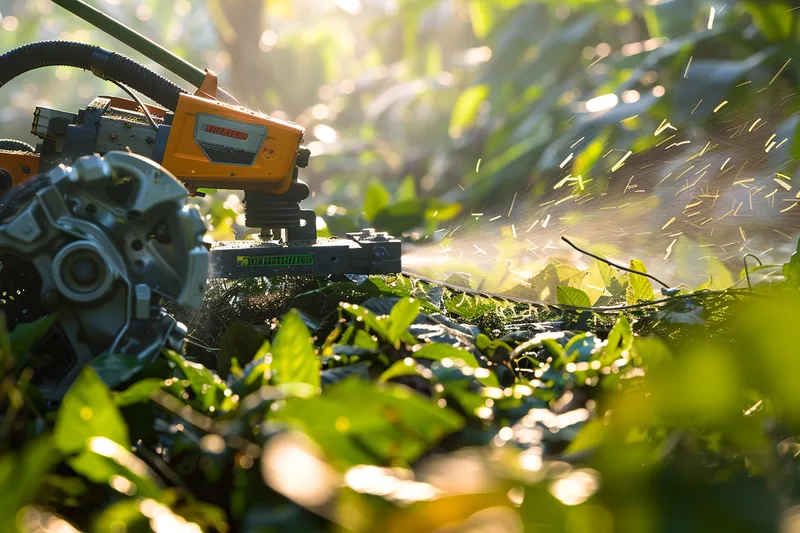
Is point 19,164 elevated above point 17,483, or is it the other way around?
point 19,164

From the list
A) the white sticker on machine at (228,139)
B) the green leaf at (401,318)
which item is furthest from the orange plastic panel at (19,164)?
the green leaf at (401,318)

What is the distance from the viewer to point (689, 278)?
11.0 feet

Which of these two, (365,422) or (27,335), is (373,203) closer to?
(27,335)

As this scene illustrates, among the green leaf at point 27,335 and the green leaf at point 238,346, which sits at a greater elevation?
the green leaf at point 238,346

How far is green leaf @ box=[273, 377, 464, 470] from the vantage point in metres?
0.82

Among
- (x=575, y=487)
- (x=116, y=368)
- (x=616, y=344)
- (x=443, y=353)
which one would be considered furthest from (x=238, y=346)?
(x=575, y=487)

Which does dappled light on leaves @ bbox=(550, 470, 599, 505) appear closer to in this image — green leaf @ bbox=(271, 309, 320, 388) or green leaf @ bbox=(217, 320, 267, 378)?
green leaf @ bbox=(271, 309, 320, 388)

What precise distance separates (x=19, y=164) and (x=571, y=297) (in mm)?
1737

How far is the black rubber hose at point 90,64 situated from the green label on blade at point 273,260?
562 millimetres

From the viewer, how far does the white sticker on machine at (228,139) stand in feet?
8.13

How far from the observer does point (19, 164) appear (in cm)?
246

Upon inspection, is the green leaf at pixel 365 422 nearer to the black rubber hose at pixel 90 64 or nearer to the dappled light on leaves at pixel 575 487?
the dappled light on leaves at pixel 575 487

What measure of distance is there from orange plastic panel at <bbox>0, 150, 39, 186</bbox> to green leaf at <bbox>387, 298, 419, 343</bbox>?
1556 millimetres

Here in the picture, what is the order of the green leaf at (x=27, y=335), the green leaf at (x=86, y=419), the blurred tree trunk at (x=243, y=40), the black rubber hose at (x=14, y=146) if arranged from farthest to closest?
the blurred tree trunk at (x=243, y=40) → the black rubber hose at (x=14, y=146) → the green leaf at (x=27, y=335) → the green leaf at (x=86, y=419)
